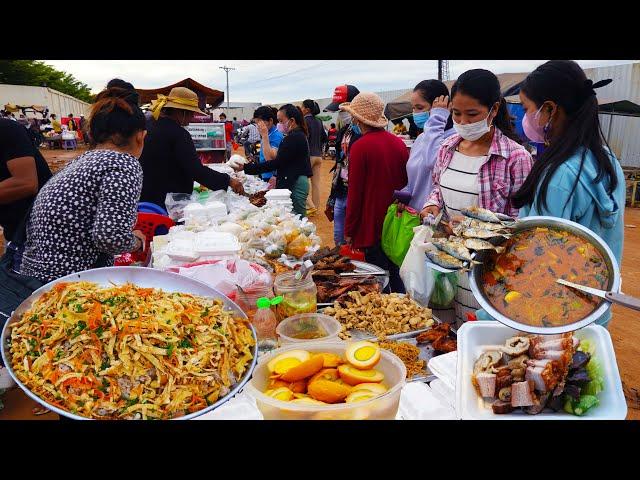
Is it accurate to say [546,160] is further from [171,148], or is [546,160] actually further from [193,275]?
[171,148]

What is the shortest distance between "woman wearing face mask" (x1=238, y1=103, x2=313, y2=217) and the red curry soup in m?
4.27

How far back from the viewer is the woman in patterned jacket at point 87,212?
186 centimetres

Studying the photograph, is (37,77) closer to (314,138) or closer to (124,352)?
(314,138)

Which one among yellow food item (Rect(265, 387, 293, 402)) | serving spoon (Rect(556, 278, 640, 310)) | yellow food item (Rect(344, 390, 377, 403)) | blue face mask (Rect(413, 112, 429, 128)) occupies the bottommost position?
yellow food item (Rect(265, 387, 293, 402))

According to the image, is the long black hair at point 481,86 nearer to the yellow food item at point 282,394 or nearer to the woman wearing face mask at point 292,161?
the yellow food item at point 282,394

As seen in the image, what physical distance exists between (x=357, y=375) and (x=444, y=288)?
1.41m

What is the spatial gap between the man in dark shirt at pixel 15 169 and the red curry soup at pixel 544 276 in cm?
257

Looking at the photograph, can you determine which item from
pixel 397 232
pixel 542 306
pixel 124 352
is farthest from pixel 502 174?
pixel 124 352

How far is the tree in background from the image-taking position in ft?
98.9

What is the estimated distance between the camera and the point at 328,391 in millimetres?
1274

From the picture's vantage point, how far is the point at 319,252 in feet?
10.5

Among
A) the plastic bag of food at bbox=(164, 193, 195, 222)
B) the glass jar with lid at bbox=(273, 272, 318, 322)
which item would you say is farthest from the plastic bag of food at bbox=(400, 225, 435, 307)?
the plastic bag of food at bbox=(164, 193, 195, 222)

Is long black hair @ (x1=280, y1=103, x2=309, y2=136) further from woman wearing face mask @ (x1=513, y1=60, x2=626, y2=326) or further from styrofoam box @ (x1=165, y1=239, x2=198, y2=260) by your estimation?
woman wearing face mask @ (x1=513, y1=60, x2=626, y2=326)

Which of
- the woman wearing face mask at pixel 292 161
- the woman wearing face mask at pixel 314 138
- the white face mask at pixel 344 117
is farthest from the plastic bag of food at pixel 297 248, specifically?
the woman wearing face mask at pixel 314 138
